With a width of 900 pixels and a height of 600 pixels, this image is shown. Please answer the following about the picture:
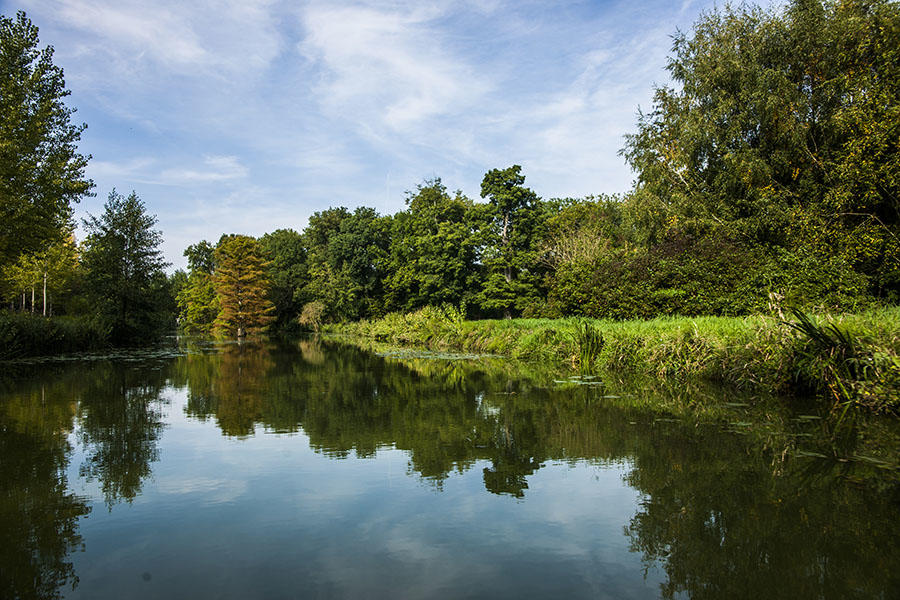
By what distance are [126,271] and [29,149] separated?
11.5 meters

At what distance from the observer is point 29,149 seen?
1838 centimetres

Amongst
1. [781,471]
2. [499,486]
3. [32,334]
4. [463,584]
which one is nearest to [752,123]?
[781,471]

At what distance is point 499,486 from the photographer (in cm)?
511

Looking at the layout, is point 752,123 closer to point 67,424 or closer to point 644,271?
point 644,271

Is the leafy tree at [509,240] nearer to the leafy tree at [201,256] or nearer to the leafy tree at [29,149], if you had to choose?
the leafy tree at [29,149]

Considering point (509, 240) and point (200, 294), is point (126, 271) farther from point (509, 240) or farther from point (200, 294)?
point (200, 294)

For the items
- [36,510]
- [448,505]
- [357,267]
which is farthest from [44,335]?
[357,267]

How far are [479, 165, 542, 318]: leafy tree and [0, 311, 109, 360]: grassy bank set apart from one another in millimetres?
21719

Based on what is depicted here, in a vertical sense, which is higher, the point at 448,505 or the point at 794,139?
the point at 794,139

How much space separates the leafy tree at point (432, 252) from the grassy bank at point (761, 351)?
1821cm

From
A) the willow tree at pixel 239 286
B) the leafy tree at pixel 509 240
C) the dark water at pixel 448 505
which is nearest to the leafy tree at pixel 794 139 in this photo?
the leafy tree at pixel 509 240

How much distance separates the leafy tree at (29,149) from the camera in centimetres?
1734

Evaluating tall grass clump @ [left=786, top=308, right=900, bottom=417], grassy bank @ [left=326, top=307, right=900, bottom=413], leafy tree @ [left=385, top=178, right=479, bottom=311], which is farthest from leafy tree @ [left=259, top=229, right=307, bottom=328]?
tall grass clump @ [left=786, top=308, right=900, bottom=417]

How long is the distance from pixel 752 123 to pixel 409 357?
17.4 m
